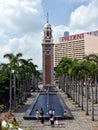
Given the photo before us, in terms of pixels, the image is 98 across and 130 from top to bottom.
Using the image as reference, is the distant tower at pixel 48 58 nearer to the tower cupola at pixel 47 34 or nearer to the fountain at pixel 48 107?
the tower cupola at pixel 47 34

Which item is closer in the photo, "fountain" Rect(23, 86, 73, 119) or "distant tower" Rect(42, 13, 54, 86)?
"fountain" Rect(23, 86, 73, 119)

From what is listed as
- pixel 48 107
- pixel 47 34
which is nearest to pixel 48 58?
pixel 47 34

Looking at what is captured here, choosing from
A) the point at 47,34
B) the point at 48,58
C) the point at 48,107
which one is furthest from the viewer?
the point at 47,34

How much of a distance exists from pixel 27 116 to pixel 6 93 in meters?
Result: 12.9

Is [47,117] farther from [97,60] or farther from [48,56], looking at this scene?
[48,56]

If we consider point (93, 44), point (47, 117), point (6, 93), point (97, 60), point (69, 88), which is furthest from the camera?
point (93, 44)

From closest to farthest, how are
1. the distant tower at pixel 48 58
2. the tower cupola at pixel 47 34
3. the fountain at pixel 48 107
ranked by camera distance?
the fountain at pixel 48 107
the distant tower at pixel 48 58
the tower cupola at pixel 47 34

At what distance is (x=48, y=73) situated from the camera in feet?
463

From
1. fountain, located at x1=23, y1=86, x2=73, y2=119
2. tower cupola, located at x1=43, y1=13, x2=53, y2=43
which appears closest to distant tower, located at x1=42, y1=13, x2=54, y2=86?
tower cupola, located at x1=43, y1=13, x2=53, y2=43

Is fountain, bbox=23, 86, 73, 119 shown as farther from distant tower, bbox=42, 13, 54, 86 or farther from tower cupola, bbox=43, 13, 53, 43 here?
tower cupola, bbox=43, 13, 53, 43

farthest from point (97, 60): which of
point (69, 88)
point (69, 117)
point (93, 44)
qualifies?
point (93, 44)

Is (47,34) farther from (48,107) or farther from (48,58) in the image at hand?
(48,107)

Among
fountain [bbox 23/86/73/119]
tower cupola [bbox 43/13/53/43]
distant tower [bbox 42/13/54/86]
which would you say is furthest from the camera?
A: tower cupola [bbox 43/13/53/43]

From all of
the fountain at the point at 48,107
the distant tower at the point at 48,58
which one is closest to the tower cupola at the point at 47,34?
the distant tower at the point at 48,58
